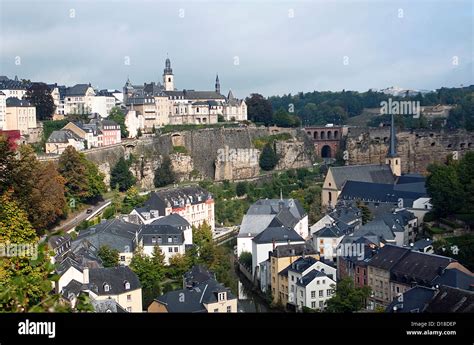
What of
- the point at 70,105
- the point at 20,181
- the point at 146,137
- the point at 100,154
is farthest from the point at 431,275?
the point at 70,105

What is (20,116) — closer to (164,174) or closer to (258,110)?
(164,174)

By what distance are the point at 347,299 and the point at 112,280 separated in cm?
529

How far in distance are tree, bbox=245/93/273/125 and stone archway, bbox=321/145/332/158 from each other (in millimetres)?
5806

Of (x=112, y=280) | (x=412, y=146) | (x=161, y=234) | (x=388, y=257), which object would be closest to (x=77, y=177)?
(x=161, y=234)

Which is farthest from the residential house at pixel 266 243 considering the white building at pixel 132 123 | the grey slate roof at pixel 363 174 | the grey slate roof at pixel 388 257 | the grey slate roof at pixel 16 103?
the white building at pixel 132 123

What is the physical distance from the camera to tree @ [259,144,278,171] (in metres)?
41.8

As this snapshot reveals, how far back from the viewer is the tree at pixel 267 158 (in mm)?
41781

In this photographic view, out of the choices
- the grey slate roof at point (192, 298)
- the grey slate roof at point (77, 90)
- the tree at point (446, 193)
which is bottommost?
the grey slate roof at point (192, 298)

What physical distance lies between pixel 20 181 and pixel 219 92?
2938 centimetres

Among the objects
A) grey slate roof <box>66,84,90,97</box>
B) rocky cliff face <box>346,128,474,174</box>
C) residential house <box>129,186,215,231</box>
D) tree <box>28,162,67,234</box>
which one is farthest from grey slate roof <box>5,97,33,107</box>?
rocky cliff face <box>346,128,474,174</box>

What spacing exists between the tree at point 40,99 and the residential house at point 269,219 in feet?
43.9

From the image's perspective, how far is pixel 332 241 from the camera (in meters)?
21.5

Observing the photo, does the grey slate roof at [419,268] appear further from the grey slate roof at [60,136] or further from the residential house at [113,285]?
the grey slate roof at [60,136]

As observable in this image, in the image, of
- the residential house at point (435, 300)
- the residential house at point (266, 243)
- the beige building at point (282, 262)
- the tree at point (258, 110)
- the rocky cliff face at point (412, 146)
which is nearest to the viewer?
the residential house at point (435, 300)
